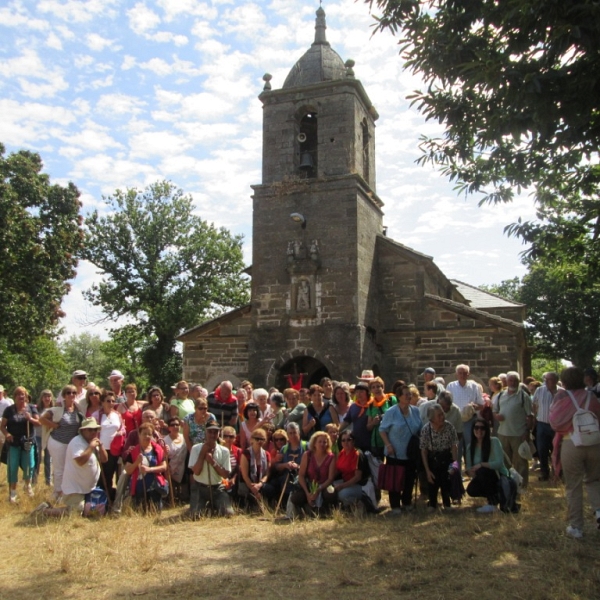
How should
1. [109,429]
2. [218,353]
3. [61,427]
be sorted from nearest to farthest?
[61,427], [109,429], [218,353]

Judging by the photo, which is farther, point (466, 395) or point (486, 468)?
point (466, 395)

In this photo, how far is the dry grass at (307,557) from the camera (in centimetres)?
566

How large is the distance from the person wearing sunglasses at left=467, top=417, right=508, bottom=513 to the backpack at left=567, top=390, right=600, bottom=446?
166cm

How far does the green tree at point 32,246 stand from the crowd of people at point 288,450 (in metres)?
11.9

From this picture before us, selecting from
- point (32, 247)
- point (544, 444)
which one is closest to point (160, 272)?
point (32, 247)

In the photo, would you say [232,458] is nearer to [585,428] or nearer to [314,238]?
[585,428]

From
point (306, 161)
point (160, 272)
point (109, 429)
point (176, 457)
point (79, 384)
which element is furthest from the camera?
point (160, 272)

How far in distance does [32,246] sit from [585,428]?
1889 cm

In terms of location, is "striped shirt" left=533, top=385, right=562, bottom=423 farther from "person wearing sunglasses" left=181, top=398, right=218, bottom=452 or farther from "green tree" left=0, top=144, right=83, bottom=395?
"green tree" left=0, top=144, right=83, bottom=395

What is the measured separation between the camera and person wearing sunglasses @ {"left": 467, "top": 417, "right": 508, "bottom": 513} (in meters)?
8.21

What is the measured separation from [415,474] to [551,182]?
4176 mm

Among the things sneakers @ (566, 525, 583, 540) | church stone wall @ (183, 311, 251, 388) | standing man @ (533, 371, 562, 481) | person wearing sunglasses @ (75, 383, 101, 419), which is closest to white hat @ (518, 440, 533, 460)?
standing man @ (533, 371, 562, 481)

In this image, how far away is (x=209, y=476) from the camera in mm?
8875

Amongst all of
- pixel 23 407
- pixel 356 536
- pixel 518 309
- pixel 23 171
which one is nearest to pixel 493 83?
pixel 356 536
